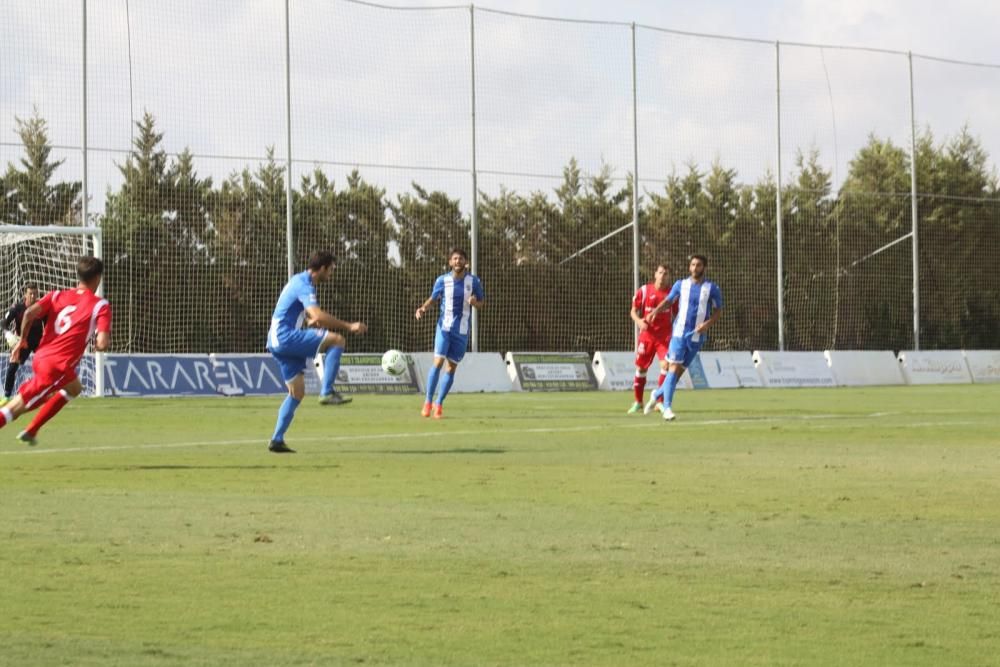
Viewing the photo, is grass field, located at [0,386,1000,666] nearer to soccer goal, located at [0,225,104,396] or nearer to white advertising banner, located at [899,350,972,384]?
soccer goal, located at [0,225,104,396]

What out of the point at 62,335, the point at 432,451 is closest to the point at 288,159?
the point at 432,451

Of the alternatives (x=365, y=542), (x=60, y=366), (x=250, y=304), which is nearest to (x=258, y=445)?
(x=60, y=366)

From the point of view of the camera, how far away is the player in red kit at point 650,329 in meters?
25.4

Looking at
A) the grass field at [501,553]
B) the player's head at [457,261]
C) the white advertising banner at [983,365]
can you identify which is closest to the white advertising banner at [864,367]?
the white advertising banner at [983,365]

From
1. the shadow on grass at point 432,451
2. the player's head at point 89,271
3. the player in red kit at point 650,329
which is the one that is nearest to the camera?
the player's head at point 89,271

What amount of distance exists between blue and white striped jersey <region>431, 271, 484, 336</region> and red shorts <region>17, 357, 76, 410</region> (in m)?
10.0

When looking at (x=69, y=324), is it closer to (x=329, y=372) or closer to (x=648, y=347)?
(x=329, y=372)

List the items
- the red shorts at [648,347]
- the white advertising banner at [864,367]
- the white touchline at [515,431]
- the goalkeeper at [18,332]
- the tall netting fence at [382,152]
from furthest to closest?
the white advertising banner at [864,367] < the tall netting fence at [382,152] < the goalkeeper at [18,332] < the red shorts at [648,347] < the white touchline at [515,431]

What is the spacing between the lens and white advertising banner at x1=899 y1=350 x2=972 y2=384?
142 feet

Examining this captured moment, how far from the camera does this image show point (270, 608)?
23.6 feet

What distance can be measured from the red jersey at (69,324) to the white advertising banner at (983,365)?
33.9 metres

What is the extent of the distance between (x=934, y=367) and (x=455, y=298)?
22.6 metres

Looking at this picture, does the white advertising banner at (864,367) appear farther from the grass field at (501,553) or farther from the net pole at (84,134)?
the grass field at (501,553)

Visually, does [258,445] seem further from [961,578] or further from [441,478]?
[961,578]
